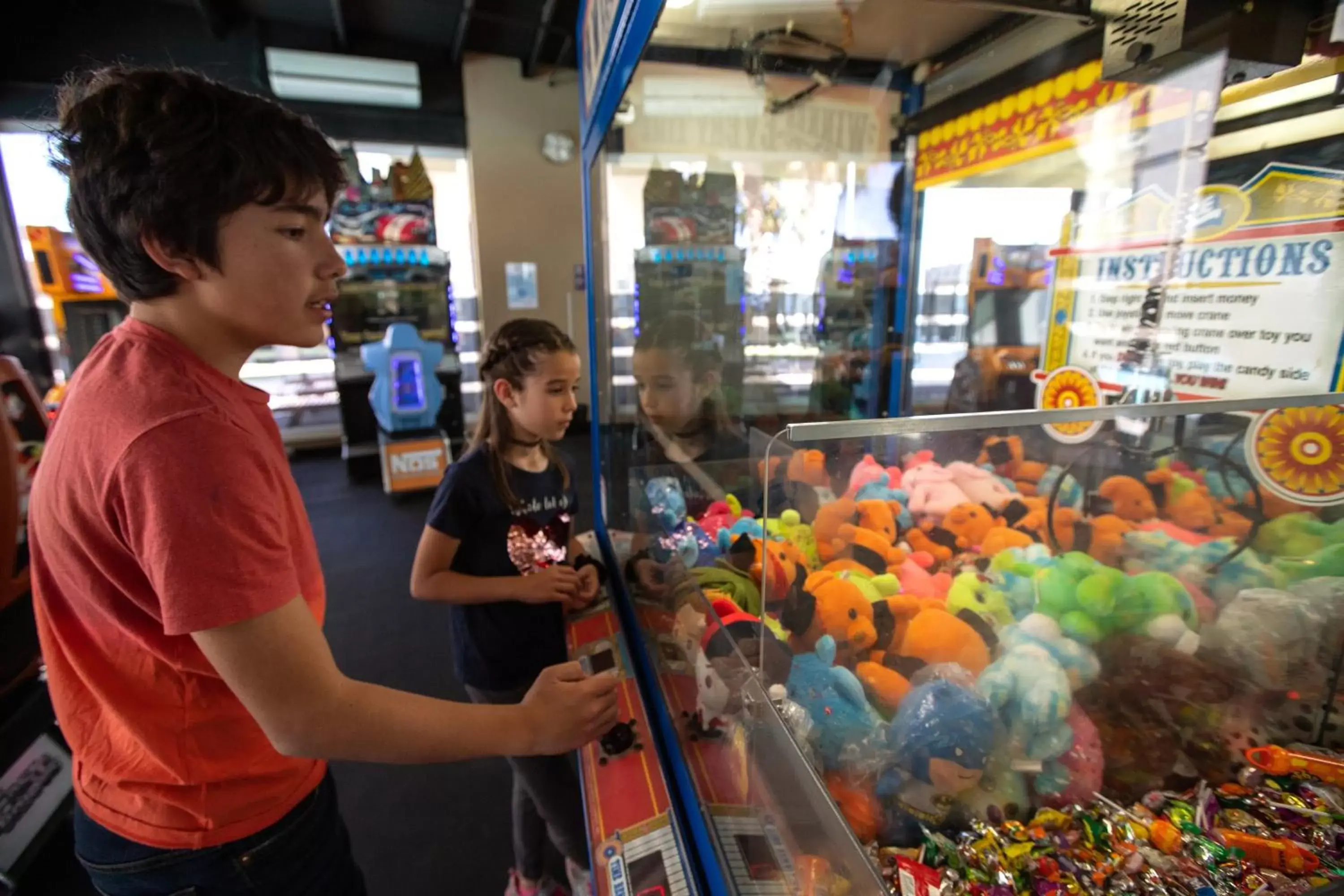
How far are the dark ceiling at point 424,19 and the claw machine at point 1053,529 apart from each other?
115 inches

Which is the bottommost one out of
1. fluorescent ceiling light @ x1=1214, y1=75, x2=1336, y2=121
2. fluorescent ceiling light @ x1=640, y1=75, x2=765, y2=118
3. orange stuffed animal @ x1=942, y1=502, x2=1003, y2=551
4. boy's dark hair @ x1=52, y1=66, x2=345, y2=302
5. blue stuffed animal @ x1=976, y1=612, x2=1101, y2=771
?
blue stuffed animal @ x1=976, y1=612, x2=1101, y2=771

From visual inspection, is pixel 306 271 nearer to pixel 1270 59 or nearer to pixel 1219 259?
pixel 1270 59

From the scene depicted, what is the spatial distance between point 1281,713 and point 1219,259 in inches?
45.6

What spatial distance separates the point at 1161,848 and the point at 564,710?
720mm

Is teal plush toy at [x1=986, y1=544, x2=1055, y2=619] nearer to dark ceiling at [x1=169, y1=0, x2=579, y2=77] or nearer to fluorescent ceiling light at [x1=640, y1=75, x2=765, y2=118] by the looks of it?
fluorescent ceiling light at [x1=640, y1=75, x2=765, y2=118]

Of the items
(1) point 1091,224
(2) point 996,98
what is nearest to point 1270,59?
(1) point 1091,224

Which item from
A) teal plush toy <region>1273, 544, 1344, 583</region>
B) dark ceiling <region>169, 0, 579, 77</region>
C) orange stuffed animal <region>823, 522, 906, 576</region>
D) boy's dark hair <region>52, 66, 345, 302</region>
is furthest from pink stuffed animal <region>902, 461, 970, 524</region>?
dark ceiling <region>169, 0, 579, 77</region>

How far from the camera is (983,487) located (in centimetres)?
124

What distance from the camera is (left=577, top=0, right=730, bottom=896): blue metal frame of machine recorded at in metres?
0.89

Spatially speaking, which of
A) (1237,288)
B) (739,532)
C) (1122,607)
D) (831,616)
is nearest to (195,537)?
(831,616)

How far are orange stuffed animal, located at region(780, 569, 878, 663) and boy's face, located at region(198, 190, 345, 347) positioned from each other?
656mm

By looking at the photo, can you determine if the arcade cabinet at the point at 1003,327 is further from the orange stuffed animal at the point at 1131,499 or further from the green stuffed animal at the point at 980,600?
the green stuffed animal at the point at 980,600

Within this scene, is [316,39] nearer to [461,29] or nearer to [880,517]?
[461,29]

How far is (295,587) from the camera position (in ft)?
2.08
